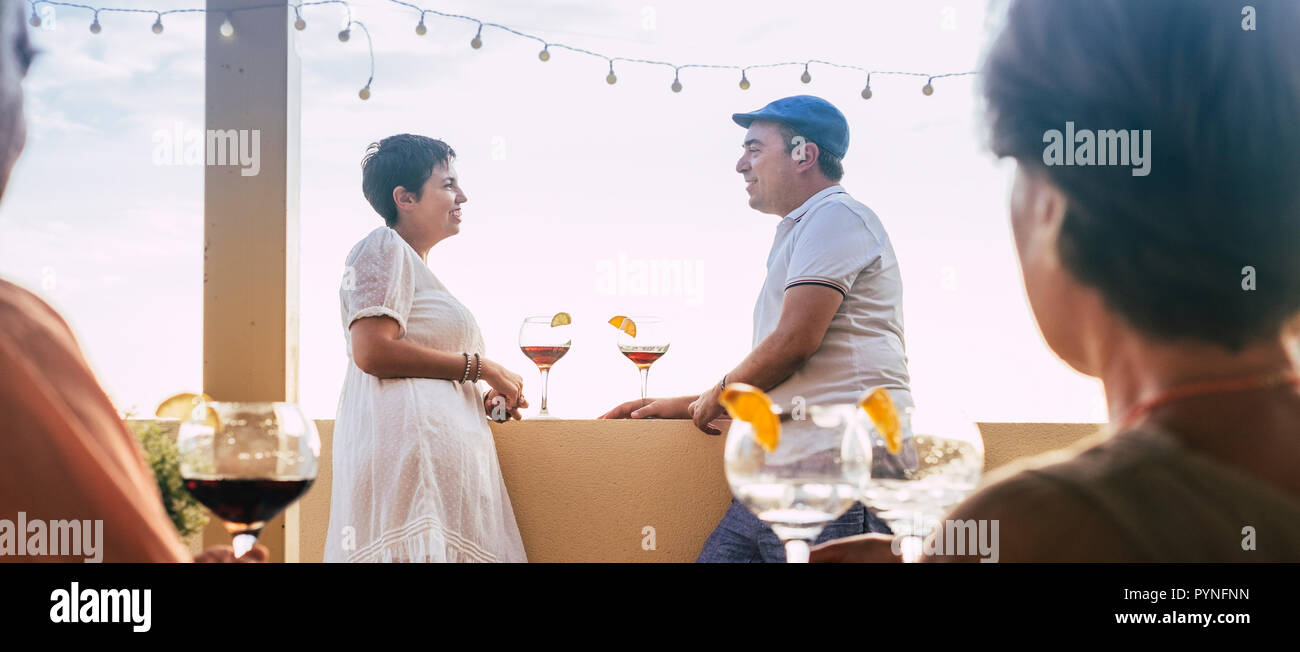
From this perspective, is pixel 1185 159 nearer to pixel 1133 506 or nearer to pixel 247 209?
pixel 1133 506

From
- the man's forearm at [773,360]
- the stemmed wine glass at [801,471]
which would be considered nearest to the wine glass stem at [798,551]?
the stemmed wine glass at [801,471]

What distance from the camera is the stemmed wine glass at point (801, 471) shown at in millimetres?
723

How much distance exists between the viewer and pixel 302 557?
2.29 meters

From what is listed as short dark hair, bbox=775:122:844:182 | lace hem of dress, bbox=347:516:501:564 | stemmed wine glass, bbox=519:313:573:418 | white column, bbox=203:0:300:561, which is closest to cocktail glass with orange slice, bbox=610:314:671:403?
stemmed wine glass, bbox=519:313:573:418

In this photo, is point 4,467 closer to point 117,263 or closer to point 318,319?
point 318,319

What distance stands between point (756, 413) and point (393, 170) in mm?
1599

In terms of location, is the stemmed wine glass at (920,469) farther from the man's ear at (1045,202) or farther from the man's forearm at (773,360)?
the man's forearm at (773,360)

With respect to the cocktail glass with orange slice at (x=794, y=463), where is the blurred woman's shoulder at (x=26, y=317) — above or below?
above

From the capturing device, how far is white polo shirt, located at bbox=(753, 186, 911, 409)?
181cm

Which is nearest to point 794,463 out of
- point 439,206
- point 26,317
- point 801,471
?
point 801,471

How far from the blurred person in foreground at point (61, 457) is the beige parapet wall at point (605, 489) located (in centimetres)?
169
